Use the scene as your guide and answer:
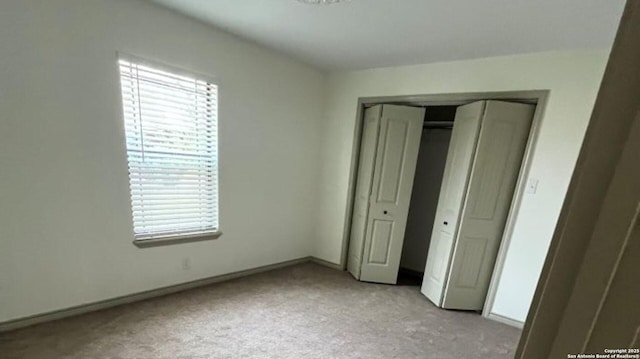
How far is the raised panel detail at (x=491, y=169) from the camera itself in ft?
7.36

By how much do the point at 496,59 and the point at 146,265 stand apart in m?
3.55

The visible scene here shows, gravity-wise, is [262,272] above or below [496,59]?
below

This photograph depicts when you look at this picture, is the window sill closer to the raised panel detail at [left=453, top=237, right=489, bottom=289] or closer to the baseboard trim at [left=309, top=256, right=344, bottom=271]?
the baseboard trim at [left=309, top=256, right=344, bottom=271]

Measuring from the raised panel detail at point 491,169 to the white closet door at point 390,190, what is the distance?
0.64m

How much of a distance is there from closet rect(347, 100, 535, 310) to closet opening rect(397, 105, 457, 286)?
1.75 feet

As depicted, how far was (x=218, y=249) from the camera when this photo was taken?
2.60 m

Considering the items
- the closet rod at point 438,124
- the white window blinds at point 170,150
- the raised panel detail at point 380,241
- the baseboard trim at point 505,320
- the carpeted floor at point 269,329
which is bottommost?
the carpeted floor at point 269,329

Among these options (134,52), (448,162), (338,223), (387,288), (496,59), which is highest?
(496,59)

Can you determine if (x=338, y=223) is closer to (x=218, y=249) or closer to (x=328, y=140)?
(x=328, y=140)

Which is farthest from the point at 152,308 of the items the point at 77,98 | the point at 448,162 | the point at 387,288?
the point at 448,162

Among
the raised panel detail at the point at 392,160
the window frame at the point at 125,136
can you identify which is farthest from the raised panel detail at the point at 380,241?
the window frame at the point at 125,136

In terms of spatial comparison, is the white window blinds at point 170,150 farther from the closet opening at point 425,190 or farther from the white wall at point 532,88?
the closet opening at point 425,190

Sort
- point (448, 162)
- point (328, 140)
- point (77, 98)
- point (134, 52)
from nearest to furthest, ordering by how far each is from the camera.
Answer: point (77, 98), point (134, 52), point (448, 162), point (328, 140)

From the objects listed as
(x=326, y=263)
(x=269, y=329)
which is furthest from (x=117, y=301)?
(x=326, y=263)
